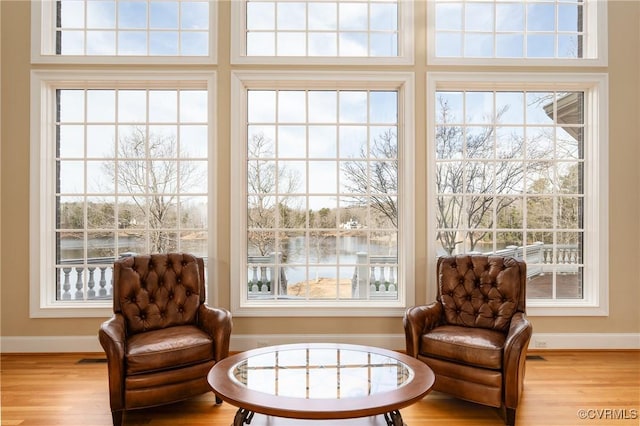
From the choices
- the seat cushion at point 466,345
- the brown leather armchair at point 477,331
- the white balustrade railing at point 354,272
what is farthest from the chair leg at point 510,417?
the white balustrade railing at point 354,272

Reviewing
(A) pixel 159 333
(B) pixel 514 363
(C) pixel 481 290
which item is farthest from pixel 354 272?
(A) pixel 159 333

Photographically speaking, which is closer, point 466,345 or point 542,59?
point 466,345

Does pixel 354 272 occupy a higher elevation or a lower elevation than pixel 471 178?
lower

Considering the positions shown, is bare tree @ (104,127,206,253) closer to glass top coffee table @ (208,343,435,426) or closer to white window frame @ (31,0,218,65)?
white window frame @ (31,0,218,65)

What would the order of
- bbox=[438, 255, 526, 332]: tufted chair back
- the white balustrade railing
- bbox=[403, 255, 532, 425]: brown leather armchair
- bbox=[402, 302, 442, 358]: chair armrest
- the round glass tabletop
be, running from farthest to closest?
the white balustrade railing
bbox=[438, 255, 526, 332]: tufted chair back
bbox=[402, 302, 442, 358]: chair armrest
bbox=[403, 255, 532, 425]: brown leather armchair
the round glass tabletop

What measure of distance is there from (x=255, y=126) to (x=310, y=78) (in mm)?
712

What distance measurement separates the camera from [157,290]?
3.31 m

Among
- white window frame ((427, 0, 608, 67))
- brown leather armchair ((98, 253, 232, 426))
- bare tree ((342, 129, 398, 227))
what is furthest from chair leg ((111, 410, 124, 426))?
white window frame ((427, 0, 608, 67))

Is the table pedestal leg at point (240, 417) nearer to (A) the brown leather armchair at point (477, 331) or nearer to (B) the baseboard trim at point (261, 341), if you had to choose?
(A) the brown leather armchair at point (477, 331)

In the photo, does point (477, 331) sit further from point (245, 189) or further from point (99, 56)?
point (99, 56)

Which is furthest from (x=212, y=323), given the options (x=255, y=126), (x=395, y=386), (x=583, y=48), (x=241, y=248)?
(x=583, y=48)

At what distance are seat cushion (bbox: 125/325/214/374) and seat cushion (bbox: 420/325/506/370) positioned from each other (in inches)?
61.9

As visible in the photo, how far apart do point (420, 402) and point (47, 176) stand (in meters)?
3.92

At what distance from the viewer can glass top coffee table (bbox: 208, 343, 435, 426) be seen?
192 centimetres
